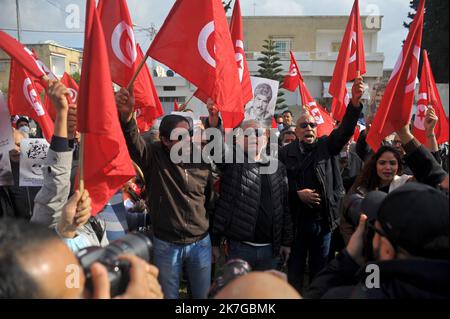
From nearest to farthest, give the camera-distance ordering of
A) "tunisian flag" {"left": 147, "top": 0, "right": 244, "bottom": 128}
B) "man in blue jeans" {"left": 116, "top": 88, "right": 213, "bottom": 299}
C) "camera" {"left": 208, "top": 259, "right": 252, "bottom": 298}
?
"camera" {"left": 208, "top": 259, "right": 252, "bottom": 298}, "man in blue jeans" {"left": 116, "top": 88, "right": 213, "bottom": 299}, "tunisian flag" {"left": 147, "top": 0, "right": 244, "bottom": 128}

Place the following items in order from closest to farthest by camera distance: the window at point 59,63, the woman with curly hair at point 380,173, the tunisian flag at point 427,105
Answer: the woman with curly hair at point 380,173 < the tunisian flag at point 427,105 < the window at point 59,63

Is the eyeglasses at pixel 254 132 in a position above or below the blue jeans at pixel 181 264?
above

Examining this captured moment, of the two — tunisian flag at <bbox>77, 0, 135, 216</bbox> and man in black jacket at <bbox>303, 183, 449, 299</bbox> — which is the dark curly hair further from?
tunisian flag at <bbox>77, 0, 135, 216</bbox>

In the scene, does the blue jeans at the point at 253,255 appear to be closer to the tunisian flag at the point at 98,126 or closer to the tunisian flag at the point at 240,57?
the tunisian flag at the point at 98,126

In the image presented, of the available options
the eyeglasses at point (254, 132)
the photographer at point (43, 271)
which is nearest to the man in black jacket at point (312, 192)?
the eyeglasses at point (254, 132)

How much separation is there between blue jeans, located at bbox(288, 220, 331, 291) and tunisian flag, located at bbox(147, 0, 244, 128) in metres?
1.21

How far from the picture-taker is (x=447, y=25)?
1193mm

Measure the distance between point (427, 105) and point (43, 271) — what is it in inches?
169

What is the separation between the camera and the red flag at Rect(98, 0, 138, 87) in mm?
3205

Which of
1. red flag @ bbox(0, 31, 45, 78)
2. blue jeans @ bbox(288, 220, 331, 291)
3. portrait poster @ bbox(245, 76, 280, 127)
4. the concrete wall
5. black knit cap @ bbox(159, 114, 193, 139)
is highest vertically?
the concrete wall

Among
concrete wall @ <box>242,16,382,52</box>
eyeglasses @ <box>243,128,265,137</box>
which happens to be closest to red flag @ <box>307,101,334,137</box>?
eyeglasses @ <box>243,128,265,137</box>

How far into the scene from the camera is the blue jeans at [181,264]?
8.93 ft

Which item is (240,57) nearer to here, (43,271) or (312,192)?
(312,192)

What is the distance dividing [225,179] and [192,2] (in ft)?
4.62
